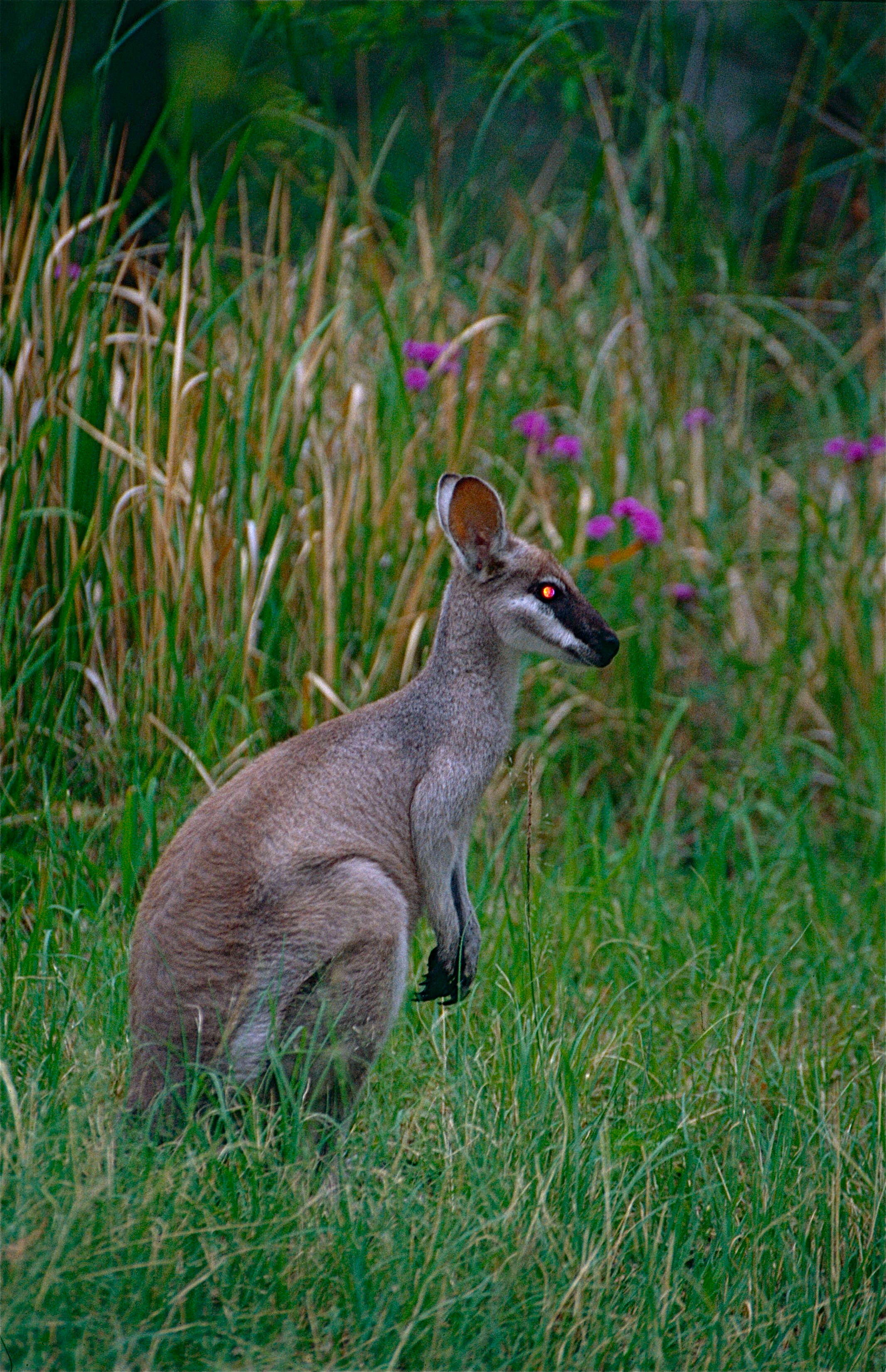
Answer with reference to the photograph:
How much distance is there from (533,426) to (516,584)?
202 centimetres

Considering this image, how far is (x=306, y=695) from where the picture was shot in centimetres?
443

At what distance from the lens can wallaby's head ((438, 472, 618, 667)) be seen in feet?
10.3

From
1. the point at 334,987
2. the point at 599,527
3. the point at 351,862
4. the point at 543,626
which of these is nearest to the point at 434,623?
the point at 599,527

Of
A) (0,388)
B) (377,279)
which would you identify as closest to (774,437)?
(377,279)

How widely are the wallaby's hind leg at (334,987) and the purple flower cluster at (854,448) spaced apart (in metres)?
3.38

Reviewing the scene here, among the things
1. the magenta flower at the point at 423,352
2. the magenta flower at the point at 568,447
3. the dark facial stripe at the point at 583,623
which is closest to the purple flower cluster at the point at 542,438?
the magenta flower at the point at 568,447

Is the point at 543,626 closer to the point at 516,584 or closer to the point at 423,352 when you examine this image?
the point at 516,584

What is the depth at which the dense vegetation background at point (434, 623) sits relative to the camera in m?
2.40

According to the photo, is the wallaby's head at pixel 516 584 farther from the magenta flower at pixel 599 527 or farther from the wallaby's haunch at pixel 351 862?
the magenta flower at pixel 599 527

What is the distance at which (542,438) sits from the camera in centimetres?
524

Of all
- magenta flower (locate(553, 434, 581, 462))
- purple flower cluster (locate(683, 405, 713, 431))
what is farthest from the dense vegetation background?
purple flower cluster (locate(683, 405, 713, 431))

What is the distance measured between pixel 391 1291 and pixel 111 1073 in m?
0.89

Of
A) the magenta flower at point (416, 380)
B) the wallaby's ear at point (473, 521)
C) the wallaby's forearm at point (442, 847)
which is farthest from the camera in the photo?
the magenta flower at point (416, 380)

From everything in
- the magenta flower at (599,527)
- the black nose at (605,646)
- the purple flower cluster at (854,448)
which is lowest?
the magenta flower at (599,527)
